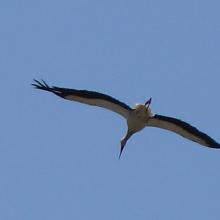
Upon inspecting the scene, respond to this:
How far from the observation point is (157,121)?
89.1m

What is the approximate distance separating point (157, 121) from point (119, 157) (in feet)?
6.97

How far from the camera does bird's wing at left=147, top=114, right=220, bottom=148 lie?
8888 cm

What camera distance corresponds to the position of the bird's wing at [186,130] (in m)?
88.9

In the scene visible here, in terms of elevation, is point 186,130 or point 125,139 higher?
point 186,130

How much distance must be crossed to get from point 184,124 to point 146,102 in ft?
3.44

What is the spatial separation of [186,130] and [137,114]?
1.17 meters

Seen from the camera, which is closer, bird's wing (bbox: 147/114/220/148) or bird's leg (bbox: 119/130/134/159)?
bird's wing (bbox: 147/114/220/148)

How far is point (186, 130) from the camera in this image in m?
88.9

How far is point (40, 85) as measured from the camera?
8850 cm

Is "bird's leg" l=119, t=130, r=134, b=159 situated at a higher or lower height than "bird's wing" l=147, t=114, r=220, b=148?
lower

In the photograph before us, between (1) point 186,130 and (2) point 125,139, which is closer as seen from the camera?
(1) point 186,130

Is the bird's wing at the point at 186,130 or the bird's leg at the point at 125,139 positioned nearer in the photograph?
the bird's wing at the point at 186,130

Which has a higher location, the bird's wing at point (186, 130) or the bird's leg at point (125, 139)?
the bird's wing at point (186, 130)

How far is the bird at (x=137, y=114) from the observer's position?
88.6 meters
